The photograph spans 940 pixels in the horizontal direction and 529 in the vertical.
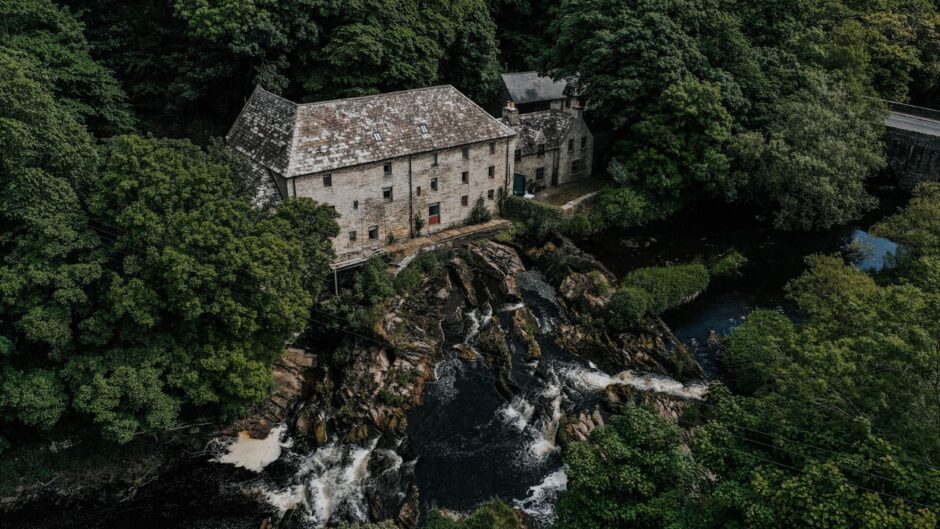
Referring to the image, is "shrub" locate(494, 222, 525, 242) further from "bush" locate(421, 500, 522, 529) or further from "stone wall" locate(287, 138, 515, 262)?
"bush" locate(421, 500, 522, 529)

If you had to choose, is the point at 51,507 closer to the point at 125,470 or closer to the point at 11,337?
the point at 125,470

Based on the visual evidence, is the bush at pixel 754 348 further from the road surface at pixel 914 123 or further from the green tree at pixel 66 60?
the green tree at pixel 66 60

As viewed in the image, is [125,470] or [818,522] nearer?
[818,522]

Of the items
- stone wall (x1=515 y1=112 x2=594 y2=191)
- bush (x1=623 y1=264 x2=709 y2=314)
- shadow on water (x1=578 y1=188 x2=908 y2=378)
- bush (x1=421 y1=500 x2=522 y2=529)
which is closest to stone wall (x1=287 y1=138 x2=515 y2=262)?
stone wall (x1=515 y1=112 x2=594 y2=191)

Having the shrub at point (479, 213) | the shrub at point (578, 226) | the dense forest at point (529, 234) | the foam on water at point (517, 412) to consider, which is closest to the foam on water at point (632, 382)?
the dense forest at point (529, 234)

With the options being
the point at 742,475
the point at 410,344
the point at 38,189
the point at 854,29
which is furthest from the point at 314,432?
the point at 854,29

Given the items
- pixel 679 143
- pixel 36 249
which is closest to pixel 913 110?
pixel 679 143
